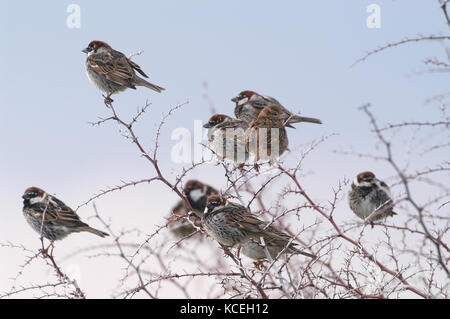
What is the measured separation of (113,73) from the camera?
9.01m

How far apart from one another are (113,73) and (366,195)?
4.21 metres

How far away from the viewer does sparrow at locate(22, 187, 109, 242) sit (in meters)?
7.82

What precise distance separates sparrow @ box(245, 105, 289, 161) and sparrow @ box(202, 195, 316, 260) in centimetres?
144

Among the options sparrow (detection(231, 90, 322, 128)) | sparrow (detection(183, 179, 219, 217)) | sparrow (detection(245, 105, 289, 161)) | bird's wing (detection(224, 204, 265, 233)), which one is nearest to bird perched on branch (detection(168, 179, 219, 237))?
sparrow (detection(183, 179, 219, 217))

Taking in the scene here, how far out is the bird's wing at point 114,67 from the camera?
8953mm

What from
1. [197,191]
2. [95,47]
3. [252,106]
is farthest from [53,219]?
[252,106]

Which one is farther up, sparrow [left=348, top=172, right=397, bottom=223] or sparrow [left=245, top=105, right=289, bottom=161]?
sparrow [left=245, top=105, right=289, bottom=161]

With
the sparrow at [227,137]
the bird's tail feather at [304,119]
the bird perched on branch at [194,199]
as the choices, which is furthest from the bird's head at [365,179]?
the bird perched on branch at [194,199]

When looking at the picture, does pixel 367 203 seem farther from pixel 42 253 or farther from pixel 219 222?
pixel 42 253

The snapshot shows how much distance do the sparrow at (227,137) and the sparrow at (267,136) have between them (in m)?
0.14

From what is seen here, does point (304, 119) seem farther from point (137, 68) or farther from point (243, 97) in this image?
point (137, 68)

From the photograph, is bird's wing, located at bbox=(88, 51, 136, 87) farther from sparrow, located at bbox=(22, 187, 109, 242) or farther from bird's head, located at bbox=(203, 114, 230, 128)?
sparrow, located at bbox=(22, 187, 109, 242)

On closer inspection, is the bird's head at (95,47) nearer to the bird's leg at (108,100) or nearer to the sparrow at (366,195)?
the bird's leg at (108,100)

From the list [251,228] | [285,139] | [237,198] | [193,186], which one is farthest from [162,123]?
[193,186]
